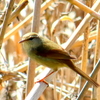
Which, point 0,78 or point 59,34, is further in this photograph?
point 59,34

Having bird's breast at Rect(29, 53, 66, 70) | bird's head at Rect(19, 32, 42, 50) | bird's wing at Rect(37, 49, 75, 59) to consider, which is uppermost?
bird's head at Rect(19, 32, 42, 50)

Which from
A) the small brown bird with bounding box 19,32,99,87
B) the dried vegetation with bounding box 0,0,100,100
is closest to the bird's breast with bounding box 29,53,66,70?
the small brown bird with bounding box 19,32,99,87

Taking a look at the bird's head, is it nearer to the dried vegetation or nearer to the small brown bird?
the small brown bird

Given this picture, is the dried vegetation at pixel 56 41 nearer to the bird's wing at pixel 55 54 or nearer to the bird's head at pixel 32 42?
the bird's wing at pixel 55 54

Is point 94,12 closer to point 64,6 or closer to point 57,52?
point 57,52

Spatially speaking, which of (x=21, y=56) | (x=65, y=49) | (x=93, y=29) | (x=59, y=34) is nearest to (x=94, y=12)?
(x=65, y=49)

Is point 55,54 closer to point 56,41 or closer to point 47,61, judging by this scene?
point 47,61

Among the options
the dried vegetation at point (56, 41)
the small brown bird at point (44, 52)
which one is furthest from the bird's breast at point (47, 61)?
the dried vegetation at point (56, 41)

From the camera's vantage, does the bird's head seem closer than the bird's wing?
No
